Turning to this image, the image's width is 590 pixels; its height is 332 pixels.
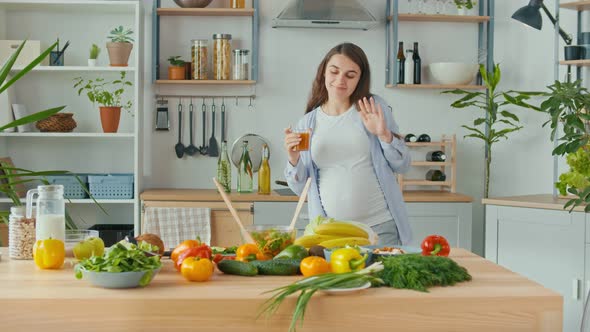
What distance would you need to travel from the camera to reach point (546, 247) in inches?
164

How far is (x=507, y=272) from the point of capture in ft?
7.53

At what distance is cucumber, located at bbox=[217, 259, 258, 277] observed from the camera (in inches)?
86.1

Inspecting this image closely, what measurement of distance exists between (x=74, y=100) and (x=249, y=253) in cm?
303

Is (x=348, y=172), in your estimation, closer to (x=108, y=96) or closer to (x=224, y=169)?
(x=224, y=169)

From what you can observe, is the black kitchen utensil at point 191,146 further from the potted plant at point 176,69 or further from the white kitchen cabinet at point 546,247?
the white kitchen cabinet at point 546,247

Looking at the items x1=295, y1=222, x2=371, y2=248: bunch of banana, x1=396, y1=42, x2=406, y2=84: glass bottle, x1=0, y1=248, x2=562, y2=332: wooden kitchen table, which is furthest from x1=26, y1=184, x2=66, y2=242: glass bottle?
x1=396, y1=42, x2=406, y2=84: glass bottle

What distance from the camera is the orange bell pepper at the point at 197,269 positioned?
2.10 meters

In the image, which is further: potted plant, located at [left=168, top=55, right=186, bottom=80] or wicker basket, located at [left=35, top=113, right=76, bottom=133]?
potted plant, located at [left=168, top=55, right=186, bottom=80]

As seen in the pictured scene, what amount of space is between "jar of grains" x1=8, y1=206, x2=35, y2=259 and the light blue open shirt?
3.37ft

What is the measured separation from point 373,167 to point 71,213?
2.62 metres

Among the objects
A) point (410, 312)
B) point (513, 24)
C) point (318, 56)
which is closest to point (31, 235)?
point (410, 312)

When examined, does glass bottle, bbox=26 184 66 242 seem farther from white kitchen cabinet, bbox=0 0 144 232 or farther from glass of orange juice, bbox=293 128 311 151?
white kitchen cabinet, bbox=0 0 144 232

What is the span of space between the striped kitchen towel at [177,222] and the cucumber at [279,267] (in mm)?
2361

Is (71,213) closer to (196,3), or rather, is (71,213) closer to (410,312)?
(196,3)
